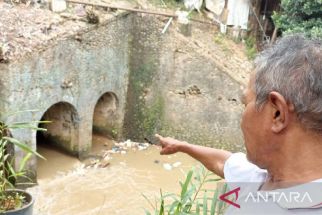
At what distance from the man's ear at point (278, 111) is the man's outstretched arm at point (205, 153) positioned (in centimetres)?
64

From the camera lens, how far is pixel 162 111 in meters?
9.30

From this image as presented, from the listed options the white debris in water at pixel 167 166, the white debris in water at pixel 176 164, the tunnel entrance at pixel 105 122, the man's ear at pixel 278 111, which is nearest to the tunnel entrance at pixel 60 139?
Answer: the tunnel entrance at pixel 105 122

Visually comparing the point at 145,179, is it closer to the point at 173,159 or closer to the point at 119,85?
the point at 173,159

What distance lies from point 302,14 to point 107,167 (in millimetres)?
4764

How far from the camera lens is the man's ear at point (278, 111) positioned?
1.08 m

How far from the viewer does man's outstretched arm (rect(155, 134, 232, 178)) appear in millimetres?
1772

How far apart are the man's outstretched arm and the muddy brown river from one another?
5.16 metres

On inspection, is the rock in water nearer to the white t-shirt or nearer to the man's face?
the white t-shirt

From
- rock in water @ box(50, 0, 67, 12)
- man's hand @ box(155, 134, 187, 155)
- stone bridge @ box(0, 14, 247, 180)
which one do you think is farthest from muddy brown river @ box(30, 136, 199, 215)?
man's hand @ box(155, 134, 187, 155)

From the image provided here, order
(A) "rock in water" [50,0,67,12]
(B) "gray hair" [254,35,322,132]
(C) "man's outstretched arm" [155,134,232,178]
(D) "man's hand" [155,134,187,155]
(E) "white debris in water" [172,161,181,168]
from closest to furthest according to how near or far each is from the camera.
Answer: (B) "gray hair" [254,35,322,132] → (C) "man's outstretched arm" [155,134,232,178] → (D) "man's hand" [155,134,187,155] → (A) "rock in water" [50,0,67,12] → (E) "white debris in water" [172,161,181,168]

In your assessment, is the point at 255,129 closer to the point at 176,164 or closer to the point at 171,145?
the point at 171,145

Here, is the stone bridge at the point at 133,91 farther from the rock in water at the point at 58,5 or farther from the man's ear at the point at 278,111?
the man's ear at the point at 278,111

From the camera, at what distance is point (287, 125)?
1.10 metres

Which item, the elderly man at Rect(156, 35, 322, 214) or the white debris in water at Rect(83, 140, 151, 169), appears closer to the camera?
the elderly man at Rect(156, 35, 322, 214)
